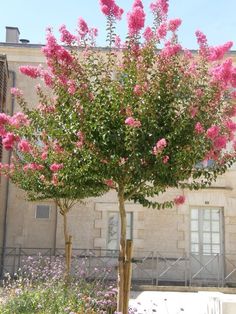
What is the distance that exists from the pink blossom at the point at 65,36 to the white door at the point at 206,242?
10.4 metres

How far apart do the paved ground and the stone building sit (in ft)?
9.23

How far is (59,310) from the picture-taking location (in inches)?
237

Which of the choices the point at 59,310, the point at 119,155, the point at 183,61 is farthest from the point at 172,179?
the point at 59,310

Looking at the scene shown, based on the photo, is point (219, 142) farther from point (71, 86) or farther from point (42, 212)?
point (42, 212)

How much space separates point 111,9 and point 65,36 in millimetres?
532

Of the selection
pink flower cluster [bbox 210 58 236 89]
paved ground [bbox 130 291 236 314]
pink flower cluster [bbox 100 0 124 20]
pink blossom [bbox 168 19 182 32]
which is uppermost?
pink flower cluster [bbox 100 0 124 20]

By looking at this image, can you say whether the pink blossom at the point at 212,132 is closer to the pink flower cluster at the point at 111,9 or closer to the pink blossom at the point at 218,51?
the pink blossom at the point at 218,51

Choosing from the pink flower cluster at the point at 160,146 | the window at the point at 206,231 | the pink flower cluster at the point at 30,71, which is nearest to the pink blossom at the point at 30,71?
the pink flower cluster at the point at 30,71

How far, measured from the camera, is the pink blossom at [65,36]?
4902 millimetres

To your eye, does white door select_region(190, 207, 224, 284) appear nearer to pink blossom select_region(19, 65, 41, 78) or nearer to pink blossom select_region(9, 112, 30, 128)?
pink blossom select_region(9, 112, 30, 128)

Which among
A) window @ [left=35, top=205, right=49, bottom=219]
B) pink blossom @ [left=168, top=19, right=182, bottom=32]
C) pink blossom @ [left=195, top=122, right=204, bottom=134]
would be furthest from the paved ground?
window @ [left=35, top=205, right=49, bottom=219]

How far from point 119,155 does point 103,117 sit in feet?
1.29

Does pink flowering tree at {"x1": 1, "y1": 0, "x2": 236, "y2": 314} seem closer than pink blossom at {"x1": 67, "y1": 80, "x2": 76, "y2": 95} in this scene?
Yes

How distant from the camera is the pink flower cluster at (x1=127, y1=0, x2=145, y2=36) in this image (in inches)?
181
